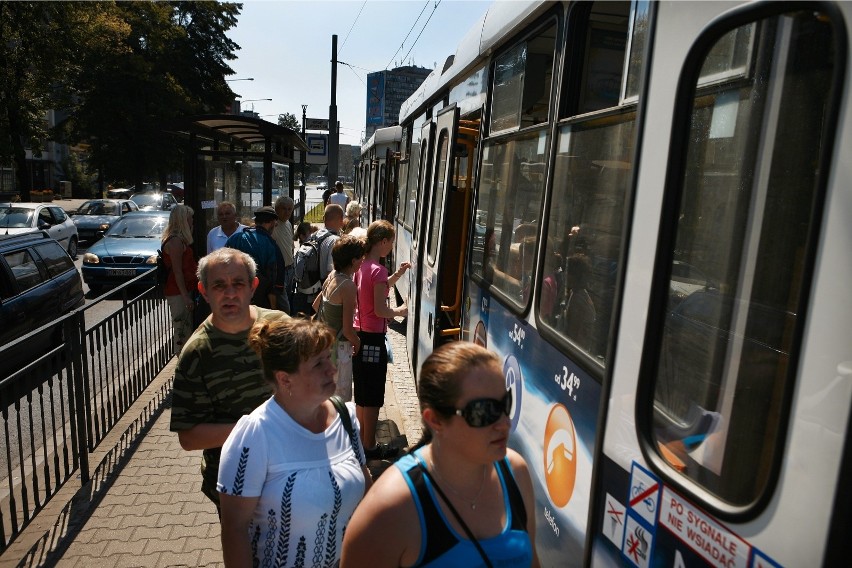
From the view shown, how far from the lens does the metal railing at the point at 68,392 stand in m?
3.91

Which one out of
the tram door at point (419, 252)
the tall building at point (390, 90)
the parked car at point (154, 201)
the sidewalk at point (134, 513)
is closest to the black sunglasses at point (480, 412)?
the sidewalk at point (134, 513)

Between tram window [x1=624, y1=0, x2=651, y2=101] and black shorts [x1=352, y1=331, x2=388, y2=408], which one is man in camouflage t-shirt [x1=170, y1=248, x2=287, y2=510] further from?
black shorts [x1=352, y1=331, x2=388, y2=408]

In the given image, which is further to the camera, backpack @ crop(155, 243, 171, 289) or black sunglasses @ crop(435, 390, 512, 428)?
backpack @ crop(155, 243, 171, 289)

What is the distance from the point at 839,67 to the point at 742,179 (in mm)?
415

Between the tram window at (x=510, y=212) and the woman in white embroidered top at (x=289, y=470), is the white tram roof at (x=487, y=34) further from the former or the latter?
the woman in white embroidered top at (x=289, y=470)

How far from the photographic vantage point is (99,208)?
24797 millimetres

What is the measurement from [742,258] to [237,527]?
172cm

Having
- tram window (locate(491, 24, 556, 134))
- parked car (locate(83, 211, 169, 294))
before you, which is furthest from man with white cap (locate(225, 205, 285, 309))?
parked car (locate(83, 211, 169, 294))

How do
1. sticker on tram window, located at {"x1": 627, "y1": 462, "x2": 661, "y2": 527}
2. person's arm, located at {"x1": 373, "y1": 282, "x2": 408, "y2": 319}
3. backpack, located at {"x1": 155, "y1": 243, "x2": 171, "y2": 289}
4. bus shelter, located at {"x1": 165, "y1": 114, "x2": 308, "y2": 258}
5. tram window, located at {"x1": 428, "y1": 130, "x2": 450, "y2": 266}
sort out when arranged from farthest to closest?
bus shelter, located at {"x1": 165, "y1": 114, "x2": 308, "y2": 258} < backpack, located at {"x1": 155, "y1": 243, "x2": 171, "y2": 289} < tram window, located at {"x1": 428, "y1": 130, "x2": 450, "y2": 266} < person's arm, located at {"x1": 373, "y1": 282, "x2": 408, "y2": 319} < sticker on tram window, located at {"x1": 627, "y1": 462, "x2": 661, "y2": 527}

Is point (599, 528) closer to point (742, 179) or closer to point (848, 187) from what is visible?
point (742, 179)

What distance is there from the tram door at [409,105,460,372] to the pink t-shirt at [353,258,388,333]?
482 mm

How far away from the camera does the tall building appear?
67.8 m

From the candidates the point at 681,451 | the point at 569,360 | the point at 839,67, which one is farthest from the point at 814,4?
the point at 569,360

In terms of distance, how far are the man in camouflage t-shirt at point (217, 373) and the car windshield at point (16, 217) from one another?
55.4 feet
